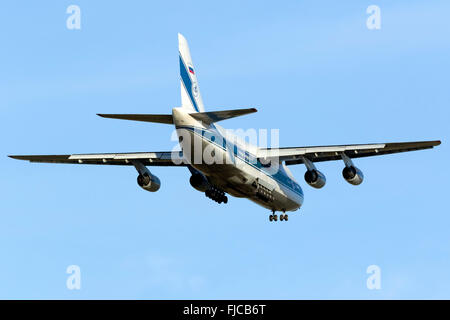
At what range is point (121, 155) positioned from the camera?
38.4 meters

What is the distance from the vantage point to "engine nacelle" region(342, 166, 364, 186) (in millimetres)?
38000

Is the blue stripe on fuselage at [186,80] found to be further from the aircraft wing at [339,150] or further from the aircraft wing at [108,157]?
the aircraft wing at [339,150]

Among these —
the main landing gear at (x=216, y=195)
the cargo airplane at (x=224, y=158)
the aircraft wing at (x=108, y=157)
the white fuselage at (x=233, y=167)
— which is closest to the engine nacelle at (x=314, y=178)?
the cargo airplane at (x=224, y=158)

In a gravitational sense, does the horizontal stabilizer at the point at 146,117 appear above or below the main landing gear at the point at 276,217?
above

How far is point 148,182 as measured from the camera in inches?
1538

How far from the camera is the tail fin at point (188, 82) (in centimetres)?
3516

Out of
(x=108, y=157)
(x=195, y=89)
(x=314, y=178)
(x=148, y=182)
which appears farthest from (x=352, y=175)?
(x=108, y=157)

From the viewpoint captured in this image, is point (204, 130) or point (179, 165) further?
point (179, 165)

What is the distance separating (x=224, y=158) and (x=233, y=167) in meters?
0.82

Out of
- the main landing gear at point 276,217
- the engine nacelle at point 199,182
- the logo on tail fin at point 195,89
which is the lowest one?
the main landing gear at point 276,217
